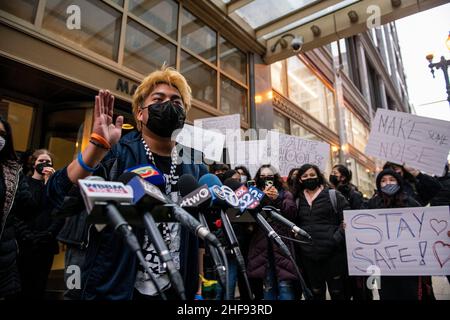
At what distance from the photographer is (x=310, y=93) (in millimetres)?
13570


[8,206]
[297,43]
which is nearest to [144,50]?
[297,43]

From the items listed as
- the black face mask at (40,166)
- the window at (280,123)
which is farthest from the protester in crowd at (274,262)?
the window at (280,123)

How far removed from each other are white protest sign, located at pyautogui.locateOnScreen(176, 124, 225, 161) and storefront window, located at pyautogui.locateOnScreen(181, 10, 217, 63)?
2763 millimetres

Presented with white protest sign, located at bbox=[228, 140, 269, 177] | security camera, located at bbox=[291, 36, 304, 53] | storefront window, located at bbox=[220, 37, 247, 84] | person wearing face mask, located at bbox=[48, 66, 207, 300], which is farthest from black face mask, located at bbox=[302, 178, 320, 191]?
storefront window, located at bbox=[220, 37, 247, 84]

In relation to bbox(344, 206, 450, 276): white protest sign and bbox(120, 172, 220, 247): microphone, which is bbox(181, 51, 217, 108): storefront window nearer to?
bbox(344, 206, 450, 276): white protest sign

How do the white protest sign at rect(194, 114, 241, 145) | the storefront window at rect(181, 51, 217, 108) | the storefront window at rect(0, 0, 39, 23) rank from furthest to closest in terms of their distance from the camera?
the storefront window at rect(181, 51, 217, 108) < the white protest sign at rect(194, 114, 241, 145) < the storefront window at rect(0, 0, 39, 23)

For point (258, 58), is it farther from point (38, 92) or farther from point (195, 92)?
point (38, 92)

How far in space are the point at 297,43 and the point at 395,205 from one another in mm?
6031

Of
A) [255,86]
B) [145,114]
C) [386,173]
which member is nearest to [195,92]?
[255,86]

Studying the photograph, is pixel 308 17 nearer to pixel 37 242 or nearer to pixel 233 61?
pixel 233 61

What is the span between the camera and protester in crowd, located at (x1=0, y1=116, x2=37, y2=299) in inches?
85.1

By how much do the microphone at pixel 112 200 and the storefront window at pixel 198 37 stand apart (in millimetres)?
7035

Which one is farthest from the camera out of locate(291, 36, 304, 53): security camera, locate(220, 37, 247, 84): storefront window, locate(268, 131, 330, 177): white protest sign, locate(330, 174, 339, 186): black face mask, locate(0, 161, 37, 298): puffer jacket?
locate(220, 37, 247, 84): storefront window

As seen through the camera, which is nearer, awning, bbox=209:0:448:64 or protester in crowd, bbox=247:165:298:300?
protester in crowd, bbox=247:165:298:300
